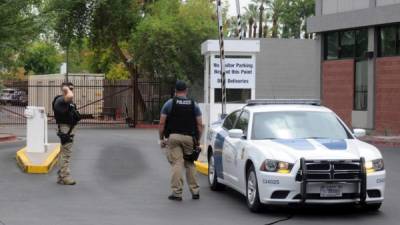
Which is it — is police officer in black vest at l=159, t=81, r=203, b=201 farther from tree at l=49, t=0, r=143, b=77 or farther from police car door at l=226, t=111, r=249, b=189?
tree at l=49, t=0, r=143, b=77

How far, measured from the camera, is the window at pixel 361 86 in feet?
92.0

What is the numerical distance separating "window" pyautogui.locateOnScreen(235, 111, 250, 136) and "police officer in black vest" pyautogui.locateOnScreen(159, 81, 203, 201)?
708mm

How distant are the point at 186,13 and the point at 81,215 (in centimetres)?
2769

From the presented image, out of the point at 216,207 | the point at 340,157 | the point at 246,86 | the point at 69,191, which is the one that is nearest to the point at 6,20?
the point at 246,86

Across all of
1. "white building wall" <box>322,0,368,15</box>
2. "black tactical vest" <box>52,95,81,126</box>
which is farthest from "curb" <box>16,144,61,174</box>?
"white building wall" <box>322,0,368,15</box>

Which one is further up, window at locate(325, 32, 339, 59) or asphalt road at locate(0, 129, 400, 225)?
window at locate(325, 32, 339, 59)

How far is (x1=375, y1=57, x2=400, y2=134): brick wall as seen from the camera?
26375 millimetres

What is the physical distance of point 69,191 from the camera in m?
12.4

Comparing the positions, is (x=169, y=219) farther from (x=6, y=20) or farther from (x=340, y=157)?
(x=6, y=20)

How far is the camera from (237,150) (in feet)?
36.3

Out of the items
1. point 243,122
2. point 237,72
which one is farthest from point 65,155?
point 237,72

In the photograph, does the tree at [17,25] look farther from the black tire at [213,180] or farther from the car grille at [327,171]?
the car grille at [327,171]

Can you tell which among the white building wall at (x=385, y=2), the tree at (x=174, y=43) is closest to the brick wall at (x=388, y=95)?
Answer: the white building wall at (x=385, y=2)

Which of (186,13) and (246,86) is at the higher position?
(186,13)
